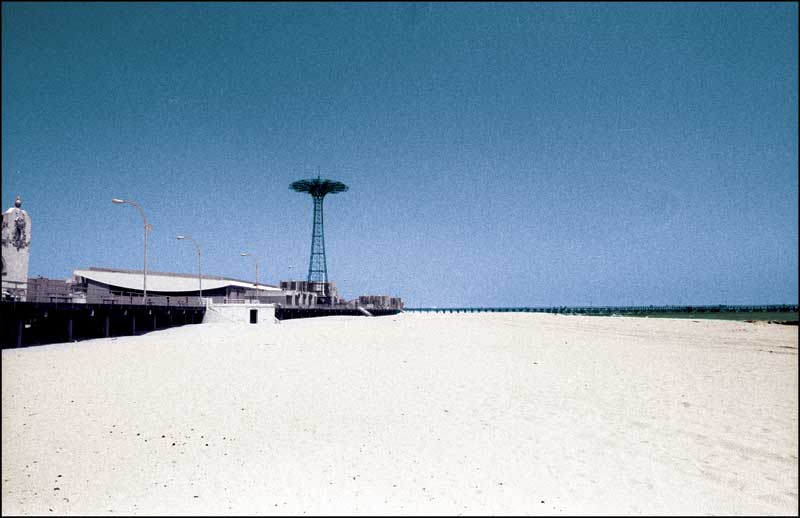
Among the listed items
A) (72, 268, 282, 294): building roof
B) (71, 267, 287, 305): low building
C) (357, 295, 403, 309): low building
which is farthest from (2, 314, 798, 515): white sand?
(357, 295, 403, 309): low building

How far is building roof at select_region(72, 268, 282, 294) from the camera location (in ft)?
252

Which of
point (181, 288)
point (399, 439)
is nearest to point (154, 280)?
point (181, 288)

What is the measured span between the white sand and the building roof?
70163mm

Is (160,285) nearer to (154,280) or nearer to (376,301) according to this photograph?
(154,280)

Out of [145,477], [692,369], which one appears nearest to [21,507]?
[145,477]

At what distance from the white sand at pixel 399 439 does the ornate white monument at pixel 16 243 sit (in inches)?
887

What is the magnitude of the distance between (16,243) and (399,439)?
129ft

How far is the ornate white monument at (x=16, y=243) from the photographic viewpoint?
33.6m

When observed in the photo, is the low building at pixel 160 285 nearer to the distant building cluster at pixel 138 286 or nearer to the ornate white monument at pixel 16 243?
the distant building cluster at pixel 138 286

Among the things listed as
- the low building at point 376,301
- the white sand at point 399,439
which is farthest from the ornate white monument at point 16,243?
the low building at point 376,301

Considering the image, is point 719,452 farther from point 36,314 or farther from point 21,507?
point 36,314

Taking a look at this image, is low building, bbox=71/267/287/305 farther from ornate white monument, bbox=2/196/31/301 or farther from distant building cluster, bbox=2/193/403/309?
ornate white monument, bbox=2/196/31/301

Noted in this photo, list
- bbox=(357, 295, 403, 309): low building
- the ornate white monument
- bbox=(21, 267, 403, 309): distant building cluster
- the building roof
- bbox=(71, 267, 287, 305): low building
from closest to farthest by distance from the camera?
the ornate white monument
bbox=(21, 267, 403, 309): distant building cluster
bbox=(71, 267, 287, 305): low building
the building roof
bbox=(357, 295, 403, 309): low building

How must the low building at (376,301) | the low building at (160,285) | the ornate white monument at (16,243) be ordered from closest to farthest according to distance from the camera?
the ornate white monument at (16,243) < the low building at (160,285) < the low building at (376,301)
